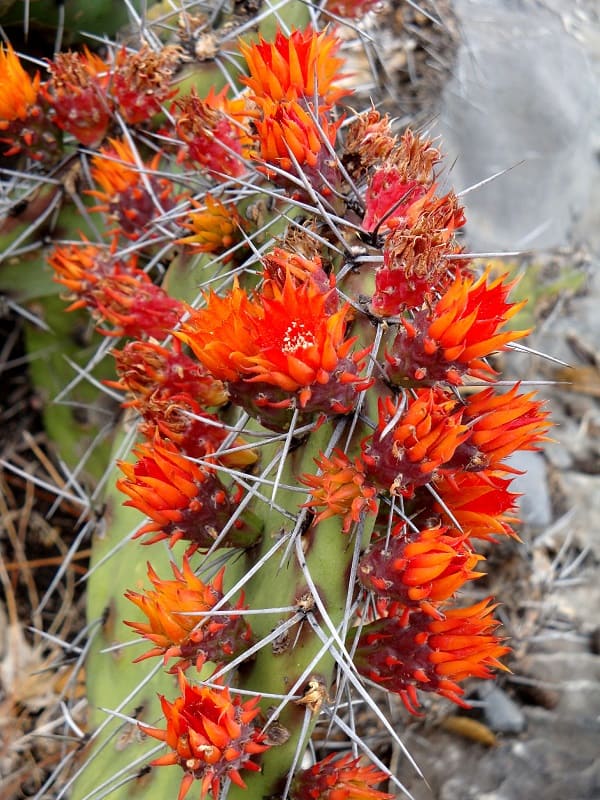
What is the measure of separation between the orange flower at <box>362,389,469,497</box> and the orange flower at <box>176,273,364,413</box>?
5cm

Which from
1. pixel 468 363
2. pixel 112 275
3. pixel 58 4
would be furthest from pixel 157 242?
pixel 468 363

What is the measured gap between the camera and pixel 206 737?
0.69 m

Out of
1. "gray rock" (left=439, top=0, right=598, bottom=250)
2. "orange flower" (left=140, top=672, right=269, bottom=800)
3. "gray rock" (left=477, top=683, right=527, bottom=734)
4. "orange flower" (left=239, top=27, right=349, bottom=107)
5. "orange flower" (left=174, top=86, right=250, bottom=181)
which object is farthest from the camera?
"gray rock" (left=439, top=0, right=598, bottom=250)

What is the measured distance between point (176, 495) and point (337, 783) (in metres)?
0.33

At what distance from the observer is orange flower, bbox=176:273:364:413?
698mm

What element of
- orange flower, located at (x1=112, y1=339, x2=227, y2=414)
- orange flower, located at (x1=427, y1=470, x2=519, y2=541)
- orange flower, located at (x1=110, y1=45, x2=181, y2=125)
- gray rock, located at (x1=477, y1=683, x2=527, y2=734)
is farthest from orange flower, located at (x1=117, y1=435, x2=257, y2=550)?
gray rock, located at (x1=477, y1=683, x2=527, y2=734)

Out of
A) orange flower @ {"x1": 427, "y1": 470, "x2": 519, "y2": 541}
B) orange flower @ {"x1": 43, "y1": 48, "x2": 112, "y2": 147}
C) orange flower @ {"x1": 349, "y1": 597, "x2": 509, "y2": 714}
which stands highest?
orange flower @ {"x1": 43, "y1": 48, "x2": 112, "y2": 147}

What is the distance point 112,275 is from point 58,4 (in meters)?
0.59

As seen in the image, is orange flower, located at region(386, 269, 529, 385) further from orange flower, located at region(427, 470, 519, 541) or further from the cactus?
orange flower, located at region(427, 470, 519, 541)

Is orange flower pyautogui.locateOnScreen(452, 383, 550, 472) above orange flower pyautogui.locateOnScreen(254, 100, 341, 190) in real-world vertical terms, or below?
below

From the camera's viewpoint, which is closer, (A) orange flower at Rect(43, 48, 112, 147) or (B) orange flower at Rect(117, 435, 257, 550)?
(B) orange flower at Rect(117, 435, 257, 550)

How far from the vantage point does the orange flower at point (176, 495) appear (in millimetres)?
803

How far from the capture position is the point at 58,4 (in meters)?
1.40

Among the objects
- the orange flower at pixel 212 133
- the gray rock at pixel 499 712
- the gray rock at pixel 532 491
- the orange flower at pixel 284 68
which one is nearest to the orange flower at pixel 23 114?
the orange flower at pixel 212 133
